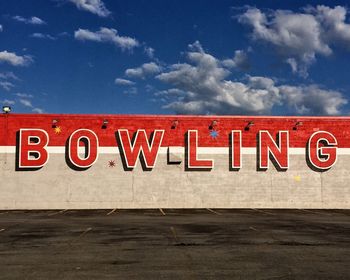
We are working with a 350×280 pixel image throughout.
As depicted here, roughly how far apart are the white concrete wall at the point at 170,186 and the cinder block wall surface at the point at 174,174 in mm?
68

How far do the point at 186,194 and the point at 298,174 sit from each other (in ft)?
27.0

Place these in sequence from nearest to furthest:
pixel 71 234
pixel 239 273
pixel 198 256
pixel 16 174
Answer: pixel 239 273
pixel 198 256
pixel 71 234
pixel 16 174

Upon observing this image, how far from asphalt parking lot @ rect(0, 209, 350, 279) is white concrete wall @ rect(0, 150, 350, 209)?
1198 centimetres

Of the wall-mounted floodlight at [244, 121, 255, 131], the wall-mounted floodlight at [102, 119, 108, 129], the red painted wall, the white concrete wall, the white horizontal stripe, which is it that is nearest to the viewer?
the white concrete wall

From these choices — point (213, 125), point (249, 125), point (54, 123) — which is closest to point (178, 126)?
point (213, 125)

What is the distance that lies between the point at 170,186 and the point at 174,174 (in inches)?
34.8

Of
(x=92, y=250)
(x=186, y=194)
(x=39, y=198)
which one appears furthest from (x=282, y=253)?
(x=39, y=198)

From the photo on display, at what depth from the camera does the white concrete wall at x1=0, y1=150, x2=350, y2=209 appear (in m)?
33.9

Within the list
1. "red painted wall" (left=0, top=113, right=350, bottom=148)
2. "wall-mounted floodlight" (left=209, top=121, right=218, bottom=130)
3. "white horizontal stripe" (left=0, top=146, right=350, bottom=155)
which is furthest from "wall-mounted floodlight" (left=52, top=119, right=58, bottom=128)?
"wall-mounted floodlight" (left=209, top=121, right=218, bottom=130)

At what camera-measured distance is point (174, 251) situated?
46.1ft

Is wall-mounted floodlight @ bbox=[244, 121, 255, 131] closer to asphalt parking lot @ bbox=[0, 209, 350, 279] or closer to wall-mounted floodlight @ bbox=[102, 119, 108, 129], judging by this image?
wall-mounted floodlight @ bbox=[102, 119, 108, 129]

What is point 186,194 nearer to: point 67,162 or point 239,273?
point 67,162

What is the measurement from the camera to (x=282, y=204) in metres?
35.2

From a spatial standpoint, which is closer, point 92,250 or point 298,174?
point 92,250
